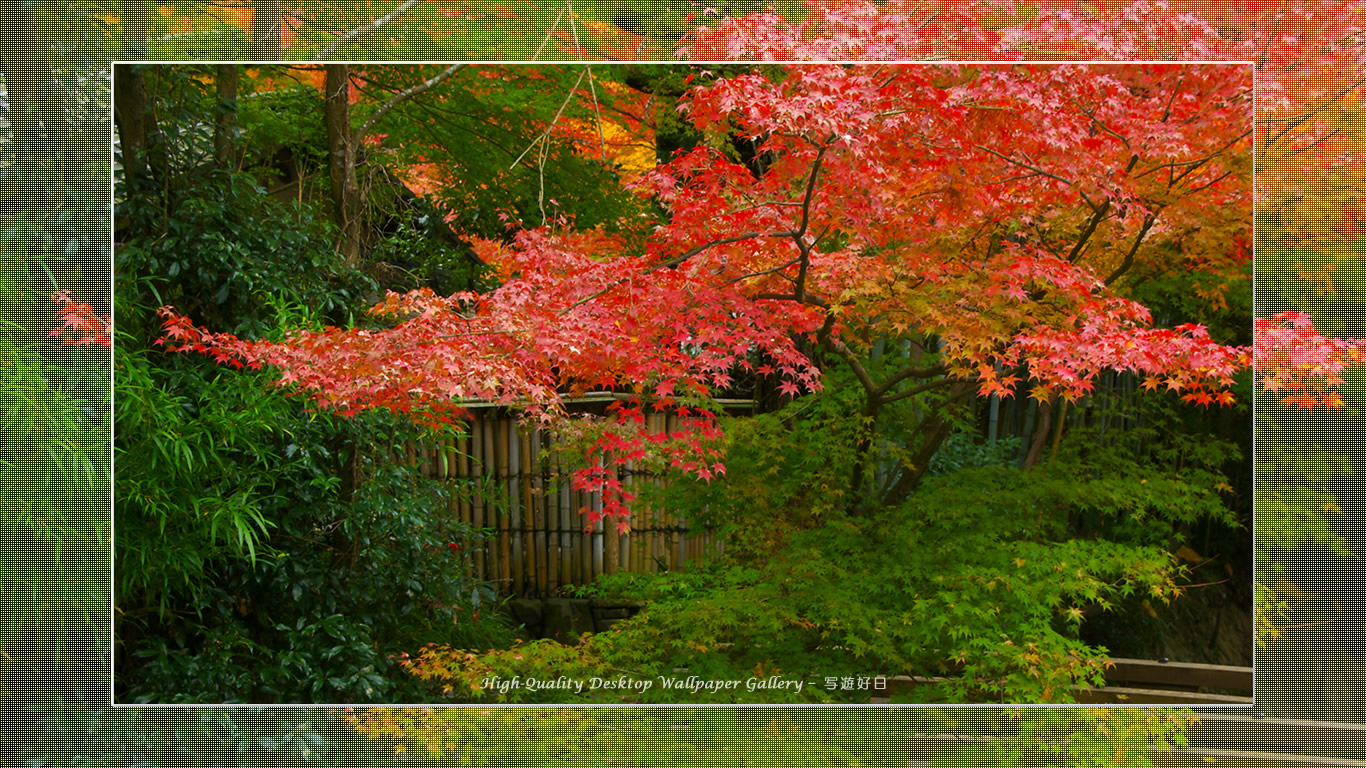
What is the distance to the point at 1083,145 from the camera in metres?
3.61

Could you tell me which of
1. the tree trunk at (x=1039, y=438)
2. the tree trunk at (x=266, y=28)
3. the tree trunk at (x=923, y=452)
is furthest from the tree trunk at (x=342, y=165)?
the tree trunk at (x=1039, y=438)

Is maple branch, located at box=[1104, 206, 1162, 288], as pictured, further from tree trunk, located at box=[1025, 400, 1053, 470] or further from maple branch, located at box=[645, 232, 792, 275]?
maple branch, located at box=[645, 232, 792, 275]

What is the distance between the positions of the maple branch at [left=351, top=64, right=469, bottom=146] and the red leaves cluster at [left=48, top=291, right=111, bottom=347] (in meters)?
1.20

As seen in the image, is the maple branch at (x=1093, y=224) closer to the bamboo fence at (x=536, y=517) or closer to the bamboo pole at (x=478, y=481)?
the bamboo fence at (x=536, y=517)

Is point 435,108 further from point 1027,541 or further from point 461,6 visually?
point 1027,541

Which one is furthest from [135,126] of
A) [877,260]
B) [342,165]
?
[877,260]

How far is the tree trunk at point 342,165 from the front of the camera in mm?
3926

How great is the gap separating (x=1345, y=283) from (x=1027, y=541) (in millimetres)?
1690

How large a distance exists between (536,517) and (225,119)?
2.00 m

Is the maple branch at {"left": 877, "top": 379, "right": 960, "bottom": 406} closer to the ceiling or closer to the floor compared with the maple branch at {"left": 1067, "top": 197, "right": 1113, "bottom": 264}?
closer to the floor

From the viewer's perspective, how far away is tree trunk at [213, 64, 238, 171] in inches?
149

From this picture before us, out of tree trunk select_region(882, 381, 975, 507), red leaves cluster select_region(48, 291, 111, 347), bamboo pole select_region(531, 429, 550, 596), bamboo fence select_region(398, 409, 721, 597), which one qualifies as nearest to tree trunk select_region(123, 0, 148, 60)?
red leaves cluster select_region(48, 291, 111, 347)

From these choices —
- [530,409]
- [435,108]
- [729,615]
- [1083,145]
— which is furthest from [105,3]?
[1083,145]

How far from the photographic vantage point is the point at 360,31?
386 centimetres
